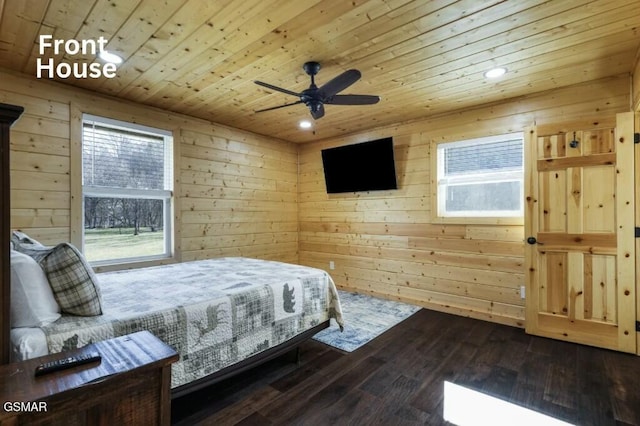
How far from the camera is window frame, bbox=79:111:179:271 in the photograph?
3135 millimetres

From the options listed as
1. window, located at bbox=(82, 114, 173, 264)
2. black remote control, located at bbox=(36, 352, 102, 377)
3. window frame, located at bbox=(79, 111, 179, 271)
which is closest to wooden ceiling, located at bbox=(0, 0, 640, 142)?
window frame, located at bbox=(79, 111, 179, 271)

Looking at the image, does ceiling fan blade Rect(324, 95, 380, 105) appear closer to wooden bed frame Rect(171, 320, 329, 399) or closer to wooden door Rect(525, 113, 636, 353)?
wooden door Rect(525, 113, 636, 353)

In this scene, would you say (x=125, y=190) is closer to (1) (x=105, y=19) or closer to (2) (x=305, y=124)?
(1) (x=105, y=19)

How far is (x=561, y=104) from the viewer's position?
3.22 metres

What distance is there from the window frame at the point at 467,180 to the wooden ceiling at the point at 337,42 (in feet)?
1.63

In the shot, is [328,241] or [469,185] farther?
[328,241]

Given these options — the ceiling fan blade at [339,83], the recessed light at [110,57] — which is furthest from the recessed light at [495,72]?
the recessed light at [110,57]

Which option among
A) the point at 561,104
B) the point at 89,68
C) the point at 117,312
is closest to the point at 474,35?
the point at 561,104

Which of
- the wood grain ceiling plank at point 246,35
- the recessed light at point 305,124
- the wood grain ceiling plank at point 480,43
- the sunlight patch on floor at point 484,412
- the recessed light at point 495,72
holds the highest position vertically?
the wood grain ceiling plank at point 246,35

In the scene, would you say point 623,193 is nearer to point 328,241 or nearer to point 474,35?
point 474,35

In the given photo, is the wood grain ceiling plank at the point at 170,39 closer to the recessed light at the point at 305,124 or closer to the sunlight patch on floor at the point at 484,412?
the recessed light at the point at 305,124

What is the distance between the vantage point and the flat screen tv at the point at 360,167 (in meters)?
4.41

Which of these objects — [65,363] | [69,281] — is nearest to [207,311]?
[69,281]

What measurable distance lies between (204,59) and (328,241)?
3.37 metres
